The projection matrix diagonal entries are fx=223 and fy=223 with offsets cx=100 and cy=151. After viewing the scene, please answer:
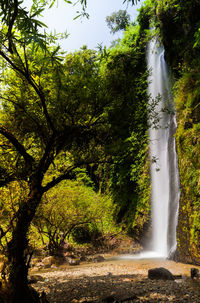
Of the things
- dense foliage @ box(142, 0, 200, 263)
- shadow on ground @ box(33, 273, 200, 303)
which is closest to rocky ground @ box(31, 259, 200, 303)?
shadow on ground @ box(33, 273, 200, 303)

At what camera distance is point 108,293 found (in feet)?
12.8

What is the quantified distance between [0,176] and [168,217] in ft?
22.8

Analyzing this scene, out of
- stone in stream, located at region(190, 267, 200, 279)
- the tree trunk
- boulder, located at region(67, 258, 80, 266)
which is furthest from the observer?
boulder, located at region(67, 258, 80, 266)

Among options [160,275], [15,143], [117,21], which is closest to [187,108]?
[160,275]

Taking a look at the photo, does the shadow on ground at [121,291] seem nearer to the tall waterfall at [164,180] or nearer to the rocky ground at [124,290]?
the rocky ground at [124,290]

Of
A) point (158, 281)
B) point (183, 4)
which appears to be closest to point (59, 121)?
point (158, 281)

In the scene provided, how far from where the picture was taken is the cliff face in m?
5.92

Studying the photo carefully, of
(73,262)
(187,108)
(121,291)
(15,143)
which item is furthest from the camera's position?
(73,262)

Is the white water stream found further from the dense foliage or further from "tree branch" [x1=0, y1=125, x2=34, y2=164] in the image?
"tree branch" [x1=0, y1=125, x2=34, y2=164]

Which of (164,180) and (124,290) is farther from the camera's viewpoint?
(164,180)

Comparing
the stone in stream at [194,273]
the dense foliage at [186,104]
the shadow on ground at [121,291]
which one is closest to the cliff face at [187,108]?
the dense foliage at [186,104]

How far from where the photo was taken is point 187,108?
23.5 feet

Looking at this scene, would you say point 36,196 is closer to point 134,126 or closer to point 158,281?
point 134,126

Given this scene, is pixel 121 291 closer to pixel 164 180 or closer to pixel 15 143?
pixel 15 143
